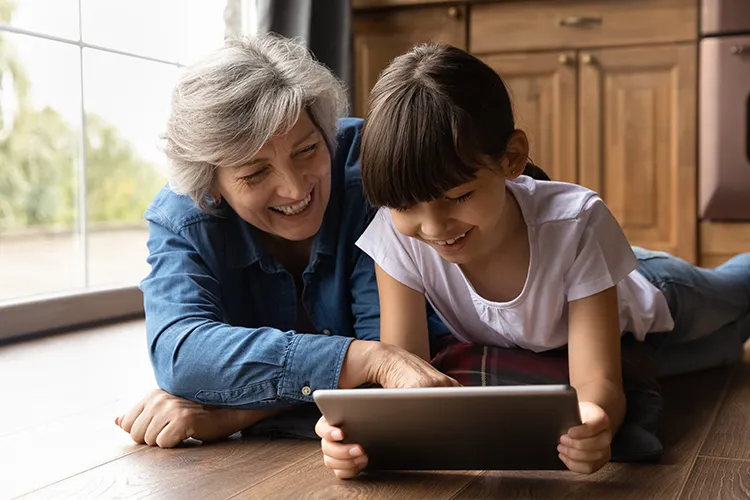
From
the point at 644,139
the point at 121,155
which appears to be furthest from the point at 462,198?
the point at 121,155

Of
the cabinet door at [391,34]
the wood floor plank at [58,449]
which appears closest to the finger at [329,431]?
the wood floor plank at [58,449]

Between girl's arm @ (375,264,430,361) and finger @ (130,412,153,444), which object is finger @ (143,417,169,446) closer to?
finger @ (130,412,153,444)

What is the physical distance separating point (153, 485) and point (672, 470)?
692 millimetres

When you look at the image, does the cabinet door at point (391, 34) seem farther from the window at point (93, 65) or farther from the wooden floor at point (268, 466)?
Answer: the wooden floor at point (268, 466)

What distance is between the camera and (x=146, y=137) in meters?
3.54

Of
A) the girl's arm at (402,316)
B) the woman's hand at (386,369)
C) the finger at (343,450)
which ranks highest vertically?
the girl's arm at (402,316)

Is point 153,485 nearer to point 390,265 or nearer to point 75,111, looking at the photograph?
point 390,265

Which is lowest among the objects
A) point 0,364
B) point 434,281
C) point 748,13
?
point 0,364

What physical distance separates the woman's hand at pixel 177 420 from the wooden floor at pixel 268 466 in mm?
21

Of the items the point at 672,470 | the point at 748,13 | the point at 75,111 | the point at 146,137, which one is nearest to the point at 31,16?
the point at 75,111

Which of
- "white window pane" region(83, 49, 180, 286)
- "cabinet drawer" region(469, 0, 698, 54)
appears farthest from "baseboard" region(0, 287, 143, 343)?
"cabinet drawer" region(469, 0, 698, 54)

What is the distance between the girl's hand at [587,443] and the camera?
1.13 metres

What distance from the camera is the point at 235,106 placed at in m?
1.48

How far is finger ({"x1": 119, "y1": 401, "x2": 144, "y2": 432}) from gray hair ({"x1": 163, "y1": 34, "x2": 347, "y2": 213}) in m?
0.36
